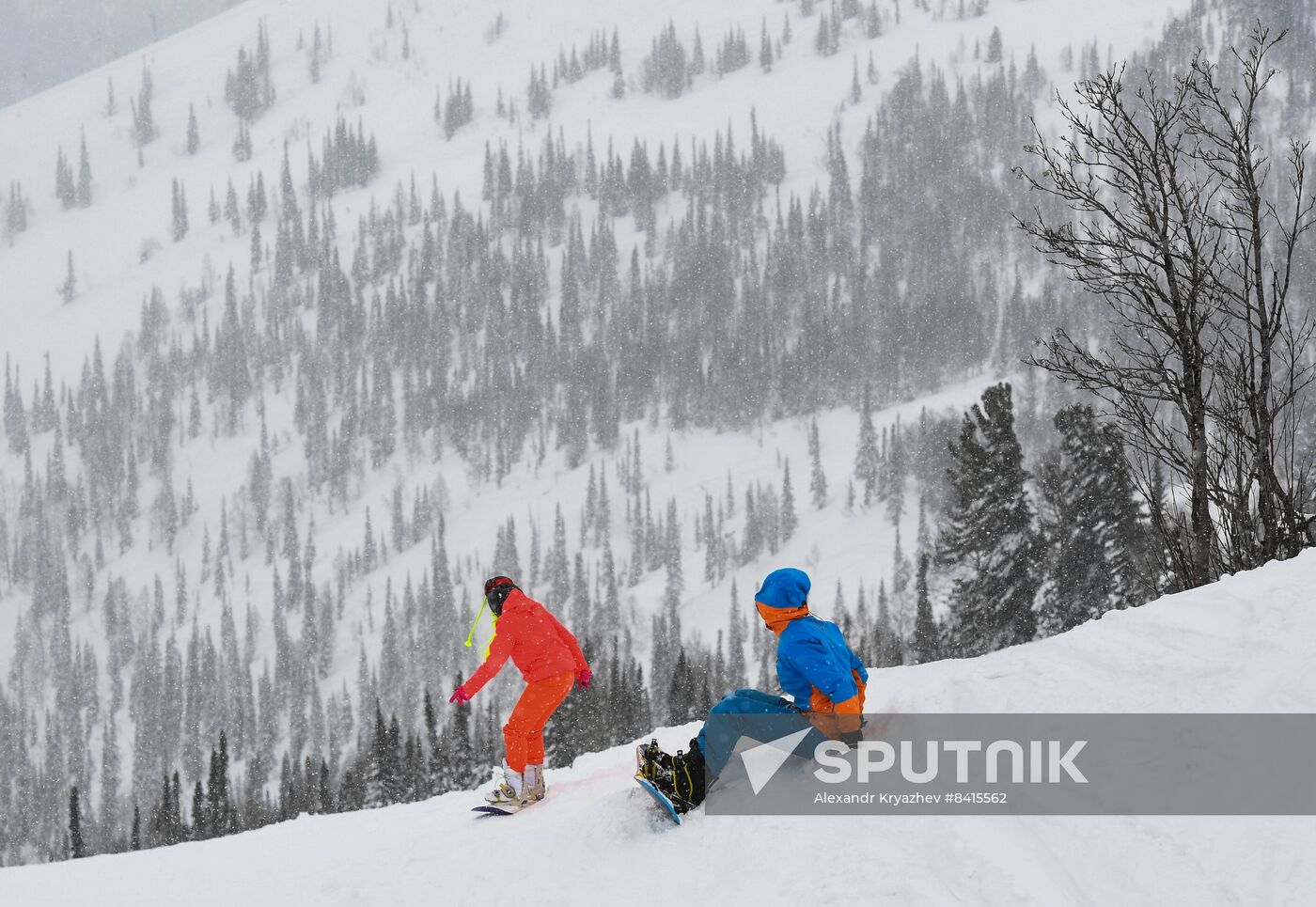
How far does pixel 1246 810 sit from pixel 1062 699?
3.95ft

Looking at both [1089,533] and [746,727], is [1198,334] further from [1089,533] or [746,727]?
[1089,533]

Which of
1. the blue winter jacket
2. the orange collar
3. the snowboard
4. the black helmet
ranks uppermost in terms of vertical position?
the black helmet

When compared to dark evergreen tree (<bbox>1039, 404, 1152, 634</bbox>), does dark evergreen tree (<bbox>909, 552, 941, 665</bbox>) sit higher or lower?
lower

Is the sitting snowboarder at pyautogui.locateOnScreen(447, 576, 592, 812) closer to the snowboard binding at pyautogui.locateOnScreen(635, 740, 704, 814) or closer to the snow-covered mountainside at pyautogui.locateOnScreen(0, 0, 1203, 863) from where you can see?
the snowboard binding at pyautogui.locateOnScreen(635, 740, 704, 814)

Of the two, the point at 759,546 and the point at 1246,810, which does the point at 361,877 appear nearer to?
the point at 1246,810

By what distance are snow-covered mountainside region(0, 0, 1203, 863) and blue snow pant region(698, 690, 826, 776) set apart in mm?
76223

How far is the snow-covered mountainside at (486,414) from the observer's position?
11150 cm

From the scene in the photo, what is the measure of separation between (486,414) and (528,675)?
152420mm

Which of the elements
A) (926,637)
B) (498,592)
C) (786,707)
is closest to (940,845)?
(786,707)

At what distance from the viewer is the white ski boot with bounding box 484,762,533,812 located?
7868 millimetres

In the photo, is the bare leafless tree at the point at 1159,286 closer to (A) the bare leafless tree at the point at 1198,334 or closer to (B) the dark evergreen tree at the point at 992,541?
(A) the bare leafless tree at the point at 1198,334

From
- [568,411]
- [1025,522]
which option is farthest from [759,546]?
[1025,522]

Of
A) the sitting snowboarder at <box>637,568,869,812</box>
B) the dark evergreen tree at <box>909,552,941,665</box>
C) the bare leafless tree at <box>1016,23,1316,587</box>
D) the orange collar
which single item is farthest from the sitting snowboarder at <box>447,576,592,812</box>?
the dark evergreen tree at <box>909,552,941,665</box>

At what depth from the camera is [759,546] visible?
115m
